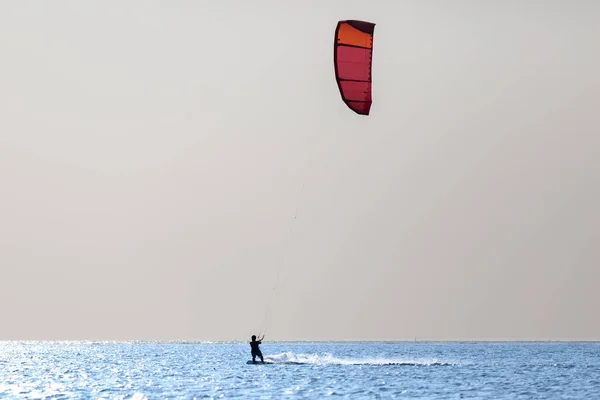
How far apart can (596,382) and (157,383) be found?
787 inches

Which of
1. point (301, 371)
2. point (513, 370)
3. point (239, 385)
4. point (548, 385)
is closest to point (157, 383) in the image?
point (239, 385)

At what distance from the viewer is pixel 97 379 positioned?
5916cm

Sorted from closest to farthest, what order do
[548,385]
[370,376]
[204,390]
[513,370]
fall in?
1. [204,390]
2. [548,385]
3. [370,376]
4. [513,370]

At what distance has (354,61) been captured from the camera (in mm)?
43156

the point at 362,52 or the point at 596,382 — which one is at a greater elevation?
the point at 362,52

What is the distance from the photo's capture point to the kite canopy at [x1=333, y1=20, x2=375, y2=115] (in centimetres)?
4297

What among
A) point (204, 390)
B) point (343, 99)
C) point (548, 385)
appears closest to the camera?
point (343, 99)

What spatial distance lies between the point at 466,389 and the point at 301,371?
14088 millimetres

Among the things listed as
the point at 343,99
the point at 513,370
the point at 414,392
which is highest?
the point at 343,99

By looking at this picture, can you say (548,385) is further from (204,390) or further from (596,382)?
(204,390)

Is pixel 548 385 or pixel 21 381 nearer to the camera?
pixel 548 385

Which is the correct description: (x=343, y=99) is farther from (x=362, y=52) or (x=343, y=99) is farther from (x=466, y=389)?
(x=466, y=389)

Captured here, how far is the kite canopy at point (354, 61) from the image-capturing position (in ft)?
141

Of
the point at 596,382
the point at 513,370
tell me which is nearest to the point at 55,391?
the point at 596,382
